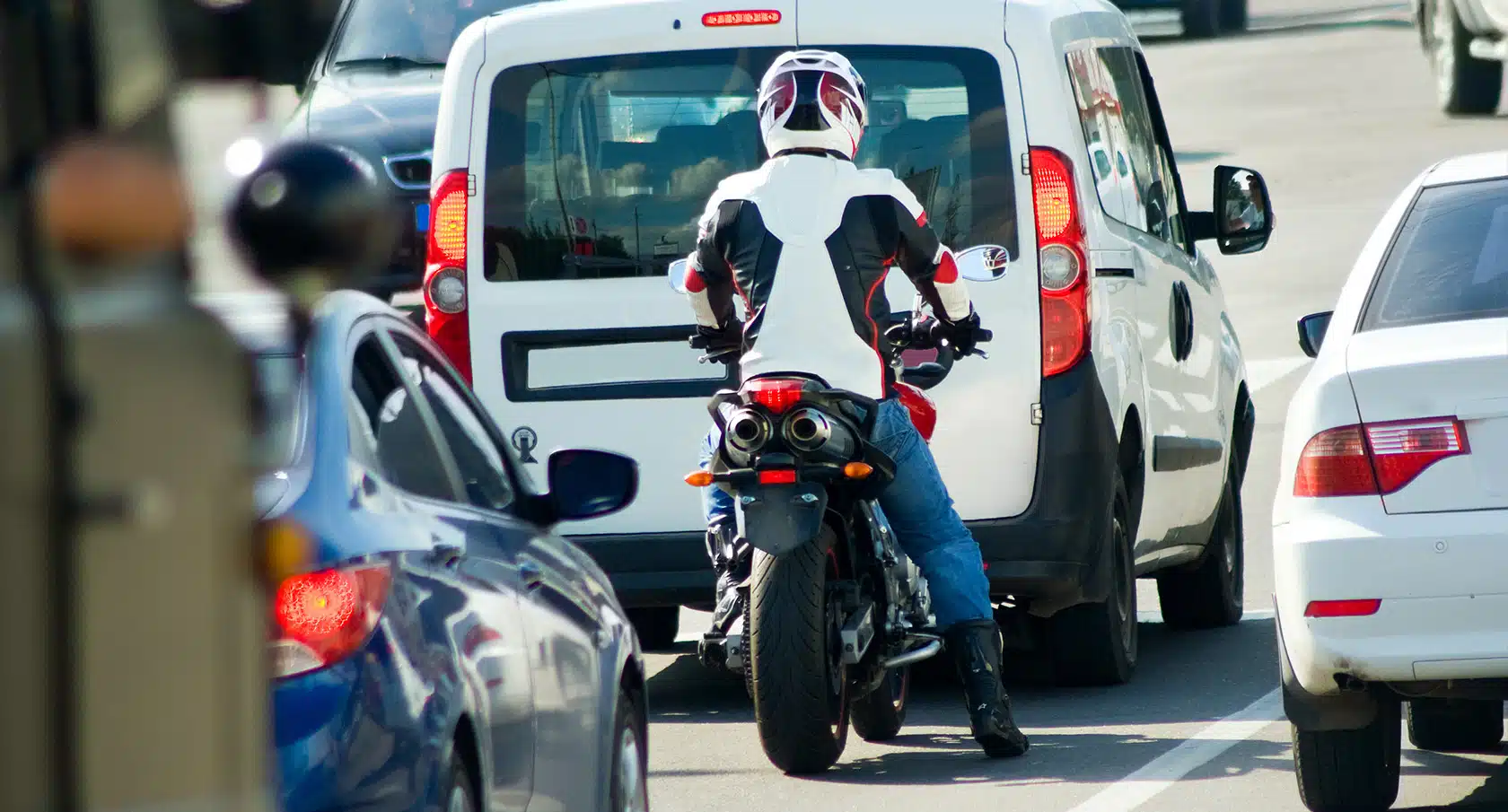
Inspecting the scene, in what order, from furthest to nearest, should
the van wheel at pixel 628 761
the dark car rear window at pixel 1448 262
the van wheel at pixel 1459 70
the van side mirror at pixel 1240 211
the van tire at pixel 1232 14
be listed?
1. the van tire at pixel 1232 14
2. the van wheel at pixel 1459 70
3. the van side mirror at pixel 1240 211
4. the dark car rear window at pixel 1448 262
5. the van wheel at pixel 628 761

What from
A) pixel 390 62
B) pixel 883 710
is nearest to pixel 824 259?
pixel 883 710

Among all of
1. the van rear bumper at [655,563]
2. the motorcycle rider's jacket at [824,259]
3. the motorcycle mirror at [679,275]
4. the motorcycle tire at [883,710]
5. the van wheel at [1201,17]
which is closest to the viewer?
the motorcycle rider's jacket at [824,259]

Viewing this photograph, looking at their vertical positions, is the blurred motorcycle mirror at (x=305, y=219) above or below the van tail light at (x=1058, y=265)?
above

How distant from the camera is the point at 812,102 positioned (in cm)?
682

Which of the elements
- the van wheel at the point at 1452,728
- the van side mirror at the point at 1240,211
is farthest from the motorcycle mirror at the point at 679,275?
the van side mirror at the point at 1240,211

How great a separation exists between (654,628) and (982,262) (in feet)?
10.9

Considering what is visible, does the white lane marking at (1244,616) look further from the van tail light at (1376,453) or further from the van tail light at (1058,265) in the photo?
the van tail light at (1376,453)

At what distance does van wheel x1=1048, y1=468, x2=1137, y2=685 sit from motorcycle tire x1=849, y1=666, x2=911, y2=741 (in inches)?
30.6

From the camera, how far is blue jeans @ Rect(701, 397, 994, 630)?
22.8 feet

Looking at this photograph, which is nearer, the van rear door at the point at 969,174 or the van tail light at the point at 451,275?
the van rear door at the point at 969,174

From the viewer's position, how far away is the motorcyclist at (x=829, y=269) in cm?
678

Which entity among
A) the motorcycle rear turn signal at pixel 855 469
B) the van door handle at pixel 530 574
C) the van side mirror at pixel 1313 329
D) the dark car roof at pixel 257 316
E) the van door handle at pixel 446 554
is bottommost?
the motorcycle rear turn signal at pixel 855 469

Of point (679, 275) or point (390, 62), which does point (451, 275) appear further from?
point (390, 62)

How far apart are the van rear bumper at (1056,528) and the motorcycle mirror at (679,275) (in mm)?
1075
